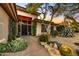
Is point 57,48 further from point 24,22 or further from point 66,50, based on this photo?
point 24,22

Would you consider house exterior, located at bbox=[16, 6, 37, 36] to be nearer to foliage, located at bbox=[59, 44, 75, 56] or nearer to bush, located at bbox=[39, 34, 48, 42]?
bush, located at bbox=[39, 34, 48, 42]

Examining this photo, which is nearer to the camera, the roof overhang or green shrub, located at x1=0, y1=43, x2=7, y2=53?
the roof overhang

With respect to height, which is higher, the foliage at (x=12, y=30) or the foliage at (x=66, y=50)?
the foliage at (x=12, y=30)

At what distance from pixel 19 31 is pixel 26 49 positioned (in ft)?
1.04

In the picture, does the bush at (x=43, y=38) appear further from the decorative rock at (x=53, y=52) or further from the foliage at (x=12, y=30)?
the foliage at (x=12, y=30)

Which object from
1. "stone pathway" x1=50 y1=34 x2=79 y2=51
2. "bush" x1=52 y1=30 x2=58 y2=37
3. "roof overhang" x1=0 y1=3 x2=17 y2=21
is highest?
"roof overhang" x1=0 y1=3 x2=17 y2=21

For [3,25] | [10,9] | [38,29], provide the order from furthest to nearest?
[38,29] < [3,25] < [10,9]

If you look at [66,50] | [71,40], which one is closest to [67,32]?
[71,40]

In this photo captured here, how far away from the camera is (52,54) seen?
311 cm

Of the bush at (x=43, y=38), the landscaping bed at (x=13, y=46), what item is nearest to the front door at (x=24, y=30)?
the landscaping bed at (x=13, y=46)

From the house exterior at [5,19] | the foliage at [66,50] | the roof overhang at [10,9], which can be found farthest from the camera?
the foliage at [66,50]

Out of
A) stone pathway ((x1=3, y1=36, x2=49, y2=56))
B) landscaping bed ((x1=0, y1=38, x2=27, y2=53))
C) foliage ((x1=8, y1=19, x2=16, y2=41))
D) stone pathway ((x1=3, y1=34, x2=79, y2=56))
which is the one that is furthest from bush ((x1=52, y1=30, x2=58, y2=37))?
foliage ((x1=8, y1=19, x2=16, y2=41))

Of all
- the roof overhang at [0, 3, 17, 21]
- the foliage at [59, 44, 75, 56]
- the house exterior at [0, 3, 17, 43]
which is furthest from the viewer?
the foliage at [59, 44, 75, 56]

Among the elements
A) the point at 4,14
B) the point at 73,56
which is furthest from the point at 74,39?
the point at 4,14
